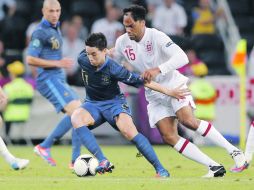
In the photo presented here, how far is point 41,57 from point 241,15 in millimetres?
9483

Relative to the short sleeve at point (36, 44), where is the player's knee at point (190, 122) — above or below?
below

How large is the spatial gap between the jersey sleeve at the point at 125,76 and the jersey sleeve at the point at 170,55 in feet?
1.00

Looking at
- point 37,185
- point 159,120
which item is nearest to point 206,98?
point 159,120

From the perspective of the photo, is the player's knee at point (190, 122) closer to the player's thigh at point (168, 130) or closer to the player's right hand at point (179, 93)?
the player's thigh at point (168, 130)

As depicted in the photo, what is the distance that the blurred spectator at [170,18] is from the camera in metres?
19.7

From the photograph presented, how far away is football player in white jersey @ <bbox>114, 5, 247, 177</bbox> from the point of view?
437 inches

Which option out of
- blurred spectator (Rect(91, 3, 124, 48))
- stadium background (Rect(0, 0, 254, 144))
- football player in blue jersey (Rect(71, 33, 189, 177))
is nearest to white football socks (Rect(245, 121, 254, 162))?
football player in blue jersey (Rect(71, 33, 189, 177))

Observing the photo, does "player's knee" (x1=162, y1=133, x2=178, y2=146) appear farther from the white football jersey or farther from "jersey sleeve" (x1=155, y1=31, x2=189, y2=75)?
"jersey sleeve" (x1=155, y1=31, x2=189, y2=75)

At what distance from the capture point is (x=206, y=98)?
60.5 ft

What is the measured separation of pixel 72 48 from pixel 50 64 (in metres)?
6.35

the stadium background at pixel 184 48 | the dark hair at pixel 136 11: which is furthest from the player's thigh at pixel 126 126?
the stadium background at pixel 184 48

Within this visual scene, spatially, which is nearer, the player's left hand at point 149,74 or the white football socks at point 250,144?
the player's left hand at point 149,74

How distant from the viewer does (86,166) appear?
432 inches

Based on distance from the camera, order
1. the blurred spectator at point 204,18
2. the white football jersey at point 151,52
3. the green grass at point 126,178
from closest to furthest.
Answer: the green grass at point 126,178 < the white football jersey at point 151,52 < the blurred spectator at point 204,18
